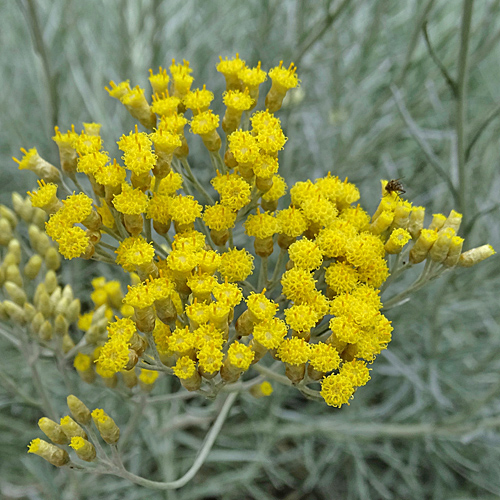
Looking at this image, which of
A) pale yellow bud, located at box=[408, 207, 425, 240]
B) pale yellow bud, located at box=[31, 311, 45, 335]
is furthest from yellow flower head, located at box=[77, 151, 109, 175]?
pale yellow bud, located at box=[408, 207, 425, 240]

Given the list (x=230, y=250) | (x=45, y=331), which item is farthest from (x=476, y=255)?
(x=45, y=331)

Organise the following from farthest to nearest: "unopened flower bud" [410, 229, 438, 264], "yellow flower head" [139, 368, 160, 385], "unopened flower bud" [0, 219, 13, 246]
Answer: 1. "unopened flower bud" [0, 219, 13, 246]
2. "yellow flower head" [139, 368, 160, 385]
3. "unopened flower bud" [410, 229, 438, 264]

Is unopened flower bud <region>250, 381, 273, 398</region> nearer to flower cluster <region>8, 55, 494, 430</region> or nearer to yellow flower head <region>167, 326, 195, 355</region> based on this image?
flower cluster <region>8, 55, 494, 430</region>

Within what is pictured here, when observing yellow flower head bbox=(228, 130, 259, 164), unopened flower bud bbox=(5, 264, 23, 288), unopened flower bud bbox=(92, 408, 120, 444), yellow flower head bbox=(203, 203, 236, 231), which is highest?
yellow flower head bbox=(228, 130, 259, 164)

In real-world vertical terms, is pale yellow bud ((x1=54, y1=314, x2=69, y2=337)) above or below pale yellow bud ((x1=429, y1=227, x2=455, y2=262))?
below

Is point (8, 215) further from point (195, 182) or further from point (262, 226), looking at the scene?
point (262, 226)

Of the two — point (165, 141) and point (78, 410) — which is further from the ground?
point (165, 141)

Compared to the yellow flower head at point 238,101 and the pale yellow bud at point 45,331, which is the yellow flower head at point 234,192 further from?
the pale yellow bud at point 45,331

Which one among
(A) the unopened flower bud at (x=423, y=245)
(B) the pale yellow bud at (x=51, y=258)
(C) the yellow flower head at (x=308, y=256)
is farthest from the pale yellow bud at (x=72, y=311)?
(A) the unopened flower bud at (x=423, y=245)
